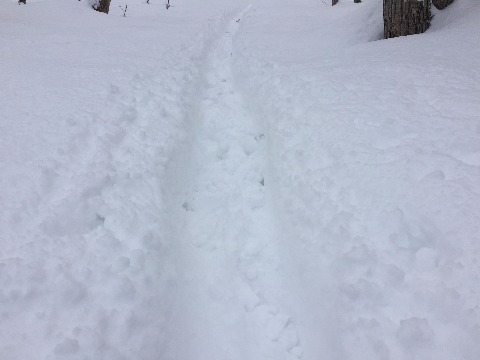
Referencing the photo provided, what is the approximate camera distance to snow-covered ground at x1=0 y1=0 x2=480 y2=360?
2.23m

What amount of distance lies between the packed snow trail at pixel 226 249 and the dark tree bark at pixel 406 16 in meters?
2.95

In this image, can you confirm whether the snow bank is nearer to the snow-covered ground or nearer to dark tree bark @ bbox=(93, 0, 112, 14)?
the snow-covered ground

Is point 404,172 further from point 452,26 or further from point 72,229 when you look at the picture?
point 452,26

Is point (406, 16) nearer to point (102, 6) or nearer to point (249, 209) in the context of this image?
point (249, 209)

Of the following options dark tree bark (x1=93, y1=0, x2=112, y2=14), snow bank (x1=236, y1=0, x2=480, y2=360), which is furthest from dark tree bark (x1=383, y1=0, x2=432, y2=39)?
dark tree bark (x1=93, y1=0, x2=112, y2=14)

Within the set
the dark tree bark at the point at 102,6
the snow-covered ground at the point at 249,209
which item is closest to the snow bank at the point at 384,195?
the snow-covered ground at the point at 249,209

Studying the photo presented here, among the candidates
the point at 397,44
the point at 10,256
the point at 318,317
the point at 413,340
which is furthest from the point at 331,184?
the point at 397,44

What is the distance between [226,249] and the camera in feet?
10.4

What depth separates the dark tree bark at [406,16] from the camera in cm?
519

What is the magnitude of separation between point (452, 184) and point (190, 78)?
4.31 meters

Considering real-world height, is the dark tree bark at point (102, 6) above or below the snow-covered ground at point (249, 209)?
above

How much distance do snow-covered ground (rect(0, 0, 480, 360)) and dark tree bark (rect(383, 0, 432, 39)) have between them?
1.11 feet

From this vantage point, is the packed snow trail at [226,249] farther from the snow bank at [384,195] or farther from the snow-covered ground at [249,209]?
the snow bank at [384,195]

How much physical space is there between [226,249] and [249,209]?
0.55m
